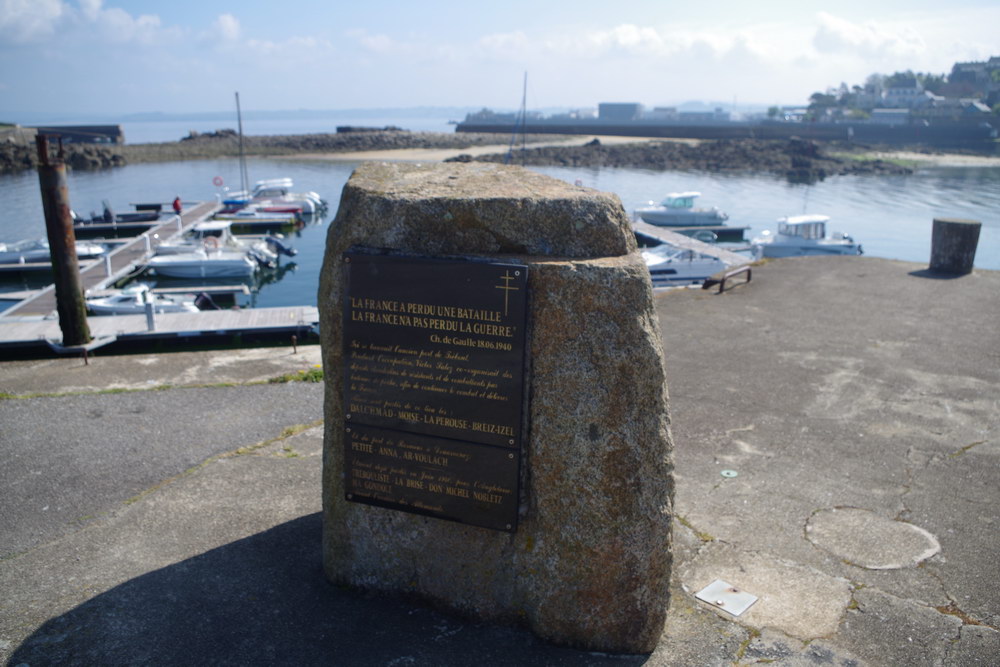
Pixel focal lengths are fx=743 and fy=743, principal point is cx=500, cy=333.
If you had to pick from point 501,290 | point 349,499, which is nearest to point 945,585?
point 501,290

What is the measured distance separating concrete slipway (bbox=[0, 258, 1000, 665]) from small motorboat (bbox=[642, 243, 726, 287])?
13891mm

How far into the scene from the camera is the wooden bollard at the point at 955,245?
499 inches

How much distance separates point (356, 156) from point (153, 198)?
3585cm

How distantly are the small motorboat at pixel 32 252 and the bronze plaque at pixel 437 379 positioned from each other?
27715mm

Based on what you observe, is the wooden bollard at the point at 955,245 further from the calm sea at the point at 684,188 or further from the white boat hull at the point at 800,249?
the calm sea at the point at 684,188

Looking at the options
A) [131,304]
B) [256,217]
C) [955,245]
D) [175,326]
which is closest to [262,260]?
[256,217]

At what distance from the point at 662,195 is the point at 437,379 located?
2015 inches

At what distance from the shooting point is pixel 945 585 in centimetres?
459

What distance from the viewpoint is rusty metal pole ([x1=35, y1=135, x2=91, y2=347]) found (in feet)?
37.6

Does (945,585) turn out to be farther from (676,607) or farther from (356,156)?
(356,156)

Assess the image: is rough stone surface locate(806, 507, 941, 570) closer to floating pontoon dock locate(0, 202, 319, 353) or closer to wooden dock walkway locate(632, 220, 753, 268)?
floating pontoon dock locate(0, 202, 319, 353)

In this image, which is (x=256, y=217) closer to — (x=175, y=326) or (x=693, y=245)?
(x=693, y=245)

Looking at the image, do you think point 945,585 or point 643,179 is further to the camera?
point 643,179

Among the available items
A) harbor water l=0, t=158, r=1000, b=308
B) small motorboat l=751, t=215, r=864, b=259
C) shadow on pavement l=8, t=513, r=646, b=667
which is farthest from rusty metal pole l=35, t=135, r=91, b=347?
small motorboat l=751, t=215, r=864, b=259
